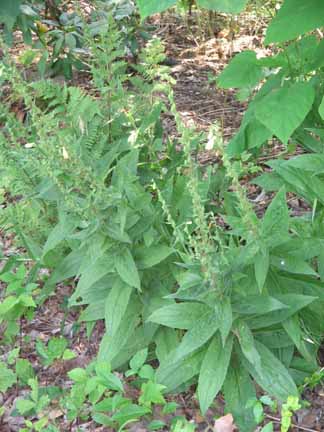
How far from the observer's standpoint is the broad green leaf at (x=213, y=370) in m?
2.40

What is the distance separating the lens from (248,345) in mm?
2363

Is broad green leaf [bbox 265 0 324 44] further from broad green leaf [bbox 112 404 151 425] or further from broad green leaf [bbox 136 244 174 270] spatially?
broad green leaf [bbox 112 404 151 425]

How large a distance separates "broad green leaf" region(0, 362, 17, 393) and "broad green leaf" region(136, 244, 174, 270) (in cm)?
90

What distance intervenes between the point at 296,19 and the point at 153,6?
2.81ft

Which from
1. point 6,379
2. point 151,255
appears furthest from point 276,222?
point 6,379

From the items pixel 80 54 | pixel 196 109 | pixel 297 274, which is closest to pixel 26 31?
pixel 80 54

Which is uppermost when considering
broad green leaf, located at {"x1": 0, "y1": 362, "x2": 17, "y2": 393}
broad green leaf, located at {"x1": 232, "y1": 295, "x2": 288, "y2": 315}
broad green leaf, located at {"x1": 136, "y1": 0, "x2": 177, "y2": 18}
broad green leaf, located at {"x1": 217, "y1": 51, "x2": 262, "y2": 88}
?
broad green leaf, located at {"x1": 136, "y1": 0, "x2": 177, "y2": 18}

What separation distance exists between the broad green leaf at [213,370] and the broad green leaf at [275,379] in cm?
15

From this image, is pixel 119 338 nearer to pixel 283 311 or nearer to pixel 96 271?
pixel 96 271

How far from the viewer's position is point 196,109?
17.4 ft

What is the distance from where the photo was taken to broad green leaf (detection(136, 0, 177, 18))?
1780mm

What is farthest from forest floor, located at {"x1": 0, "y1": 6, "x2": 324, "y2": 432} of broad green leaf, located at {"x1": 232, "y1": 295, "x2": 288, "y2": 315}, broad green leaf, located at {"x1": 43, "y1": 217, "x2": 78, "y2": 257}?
broad green leaf, located at {"x1": 43, "y1": 217, "x2": 78, "y2": 257}

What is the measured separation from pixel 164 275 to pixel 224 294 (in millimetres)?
529

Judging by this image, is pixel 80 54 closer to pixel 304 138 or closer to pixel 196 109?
pixel 196 109
